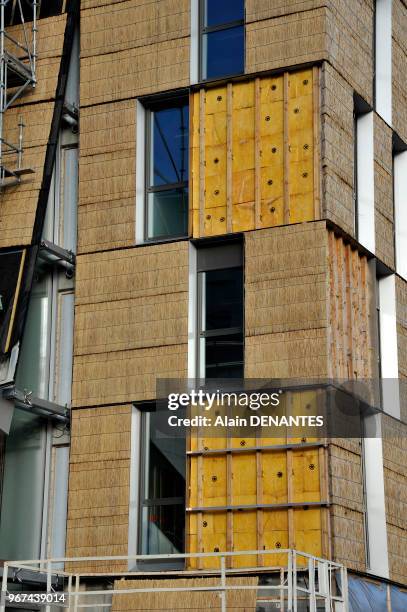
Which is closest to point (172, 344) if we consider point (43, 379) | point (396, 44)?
point (43, 379)

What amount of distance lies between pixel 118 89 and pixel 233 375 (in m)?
5.02

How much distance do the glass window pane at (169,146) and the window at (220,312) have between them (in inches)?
55.7

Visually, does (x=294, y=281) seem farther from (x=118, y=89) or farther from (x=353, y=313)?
(x=118, y=89)

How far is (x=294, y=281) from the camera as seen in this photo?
1736cm

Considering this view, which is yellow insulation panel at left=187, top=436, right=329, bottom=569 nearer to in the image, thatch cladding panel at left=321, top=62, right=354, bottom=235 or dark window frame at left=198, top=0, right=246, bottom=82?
thatch cladding panel at left=321, top=62, right=354, bottom=235

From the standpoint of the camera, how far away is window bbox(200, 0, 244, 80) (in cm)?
1891

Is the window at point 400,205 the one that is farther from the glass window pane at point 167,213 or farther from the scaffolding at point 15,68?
the scaffolding at point 15,68

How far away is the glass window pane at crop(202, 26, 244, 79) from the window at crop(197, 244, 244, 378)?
281cm

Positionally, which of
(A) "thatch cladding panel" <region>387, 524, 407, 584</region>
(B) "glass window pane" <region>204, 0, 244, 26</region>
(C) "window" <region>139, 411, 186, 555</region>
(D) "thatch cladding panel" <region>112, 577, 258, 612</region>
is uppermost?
(B) "glass window pane" <region>204, 0, 244, 26</region>

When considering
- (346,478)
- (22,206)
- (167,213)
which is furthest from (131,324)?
(346,478)

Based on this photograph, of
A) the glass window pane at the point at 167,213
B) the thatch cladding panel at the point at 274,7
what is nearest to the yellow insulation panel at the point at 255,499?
the glass window pane at the point at 167,213

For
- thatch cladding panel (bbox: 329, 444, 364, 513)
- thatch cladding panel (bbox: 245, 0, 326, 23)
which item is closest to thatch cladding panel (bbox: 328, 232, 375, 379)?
thatch cladding panel (bbox: 329, 444, 364, 513)

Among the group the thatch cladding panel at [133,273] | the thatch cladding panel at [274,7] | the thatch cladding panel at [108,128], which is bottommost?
the thatch cladding panel at [133,273]

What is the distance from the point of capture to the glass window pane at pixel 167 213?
18.8 metres
